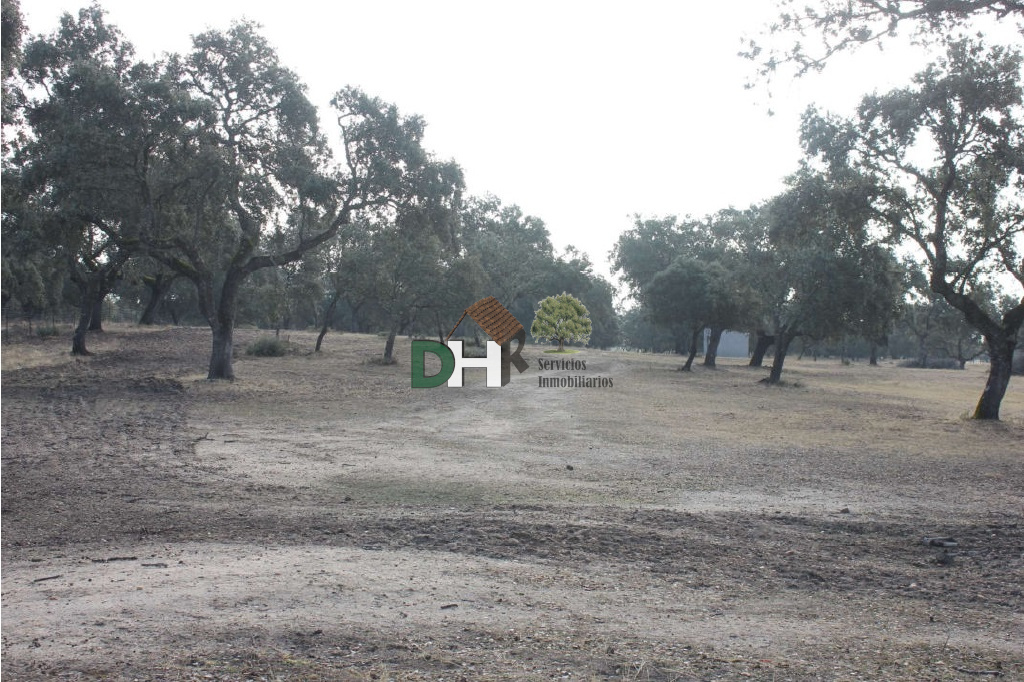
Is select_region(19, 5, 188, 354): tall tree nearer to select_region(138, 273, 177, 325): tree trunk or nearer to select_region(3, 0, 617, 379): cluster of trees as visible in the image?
select_region(3, 0, 617, 379): cluster of trees

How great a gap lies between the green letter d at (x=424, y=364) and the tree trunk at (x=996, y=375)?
14957 millimetres

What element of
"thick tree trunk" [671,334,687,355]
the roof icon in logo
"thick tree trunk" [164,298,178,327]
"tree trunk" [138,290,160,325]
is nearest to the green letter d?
the roof icon in logo

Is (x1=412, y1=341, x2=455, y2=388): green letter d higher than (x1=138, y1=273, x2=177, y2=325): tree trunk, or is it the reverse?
(x1=138, y1=273, x2=177, y2=325): tree trunk

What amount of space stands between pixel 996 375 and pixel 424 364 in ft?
58.0

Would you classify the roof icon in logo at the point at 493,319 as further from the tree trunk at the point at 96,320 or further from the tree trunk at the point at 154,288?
the tree trunk at the point at 96,320

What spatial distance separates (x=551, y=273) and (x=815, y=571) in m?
53.1

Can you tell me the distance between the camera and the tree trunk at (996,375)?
17516mm

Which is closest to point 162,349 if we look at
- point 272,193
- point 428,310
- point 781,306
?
point 428,310

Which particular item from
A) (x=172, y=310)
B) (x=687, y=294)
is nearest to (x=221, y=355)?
(x=687, y=294)

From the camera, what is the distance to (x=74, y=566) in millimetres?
5137

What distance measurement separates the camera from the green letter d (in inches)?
967

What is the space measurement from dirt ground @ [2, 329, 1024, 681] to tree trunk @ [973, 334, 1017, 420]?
223 inches

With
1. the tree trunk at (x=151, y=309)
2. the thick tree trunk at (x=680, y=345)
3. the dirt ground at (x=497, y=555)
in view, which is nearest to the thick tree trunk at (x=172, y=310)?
the tree trunk at (x=151, y=309)

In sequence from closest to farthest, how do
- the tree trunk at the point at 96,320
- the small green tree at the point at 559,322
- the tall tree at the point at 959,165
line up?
the tall tree at the point at 959,165, the tree trunk at the point at 96,320, the small green tree at the point at 559,322
